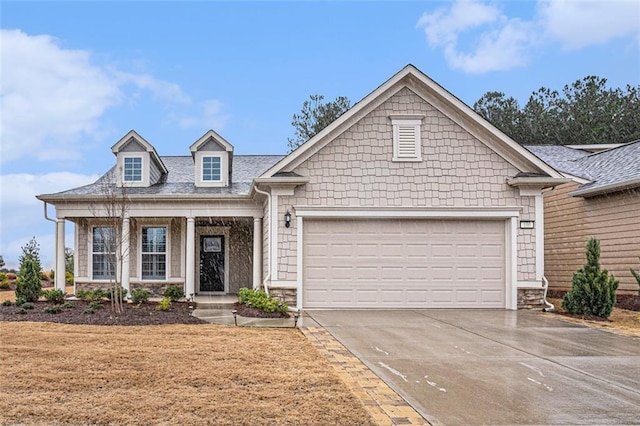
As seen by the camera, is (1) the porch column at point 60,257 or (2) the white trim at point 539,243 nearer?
(2) the white trim at point 539,243

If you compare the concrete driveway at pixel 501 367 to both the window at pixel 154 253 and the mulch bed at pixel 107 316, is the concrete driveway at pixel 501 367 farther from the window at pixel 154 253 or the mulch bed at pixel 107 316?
the window at pixel 154 253

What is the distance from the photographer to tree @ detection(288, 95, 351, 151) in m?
40.9

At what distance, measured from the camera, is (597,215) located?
641 inches

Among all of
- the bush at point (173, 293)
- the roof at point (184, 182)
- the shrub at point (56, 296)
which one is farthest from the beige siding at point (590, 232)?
the shrub at point (56, 296)

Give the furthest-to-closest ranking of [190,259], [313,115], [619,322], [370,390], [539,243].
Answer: [313,115], [190,259], [539,243], [619,322], [370,390]

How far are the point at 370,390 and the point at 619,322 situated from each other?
832 centimetres

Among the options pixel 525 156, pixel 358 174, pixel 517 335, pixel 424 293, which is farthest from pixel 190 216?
pixel 517 335

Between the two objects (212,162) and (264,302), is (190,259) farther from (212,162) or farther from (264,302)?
(264,302)

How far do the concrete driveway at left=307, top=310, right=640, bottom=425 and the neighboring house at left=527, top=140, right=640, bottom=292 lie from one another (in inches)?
199

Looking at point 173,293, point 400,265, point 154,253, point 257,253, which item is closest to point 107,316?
point 173,293

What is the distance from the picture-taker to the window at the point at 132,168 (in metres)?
17.9

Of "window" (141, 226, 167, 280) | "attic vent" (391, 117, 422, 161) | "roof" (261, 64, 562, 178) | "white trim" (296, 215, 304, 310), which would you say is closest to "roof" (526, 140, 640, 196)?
"roof" (261, 64, 562, 178)

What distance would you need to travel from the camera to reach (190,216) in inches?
663

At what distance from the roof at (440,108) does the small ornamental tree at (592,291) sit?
2352 mm
